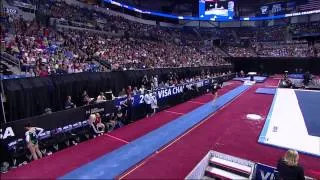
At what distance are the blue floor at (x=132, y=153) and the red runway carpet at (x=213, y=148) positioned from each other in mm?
388

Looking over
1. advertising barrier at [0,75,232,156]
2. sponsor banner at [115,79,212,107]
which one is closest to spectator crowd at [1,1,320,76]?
advertising barrier at [0,75,232,156]

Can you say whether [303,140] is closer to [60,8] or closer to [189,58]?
[60,8]

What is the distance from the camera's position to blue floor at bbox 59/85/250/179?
27.5 ft

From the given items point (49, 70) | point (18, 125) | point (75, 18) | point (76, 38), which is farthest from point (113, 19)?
point (18, 125)

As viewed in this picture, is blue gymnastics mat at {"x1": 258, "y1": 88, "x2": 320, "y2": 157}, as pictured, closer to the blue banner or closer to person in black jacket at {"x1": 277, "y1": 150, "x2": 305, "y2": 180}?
the blue banner

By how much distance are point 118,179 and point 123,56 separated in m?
19.5

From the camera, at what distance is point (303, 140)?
11.7m

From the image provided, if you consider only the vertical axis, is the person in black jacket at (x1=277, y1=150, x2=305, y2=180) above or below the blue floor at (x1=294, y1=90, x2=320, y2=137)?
above

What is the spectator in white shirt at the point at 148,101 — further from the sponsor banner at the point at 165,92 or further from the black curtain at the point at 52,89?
the black curtain at the point at 52,89

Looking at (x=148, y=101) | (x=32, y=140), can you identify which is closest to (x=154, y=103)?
(x=148, y=101)

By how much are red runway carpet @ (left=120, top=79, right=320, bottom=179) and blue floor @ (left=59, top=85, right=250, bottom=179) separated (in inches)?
15.3

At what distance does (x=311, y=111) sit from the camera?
17672mm

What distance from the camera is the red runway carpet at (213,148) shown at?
8.77 meters

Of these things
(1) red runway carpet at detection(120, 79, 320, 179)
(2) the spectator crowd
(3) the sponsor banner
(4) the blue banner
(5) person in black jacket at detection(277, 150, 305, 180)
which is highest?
(2) the spectator crowd
